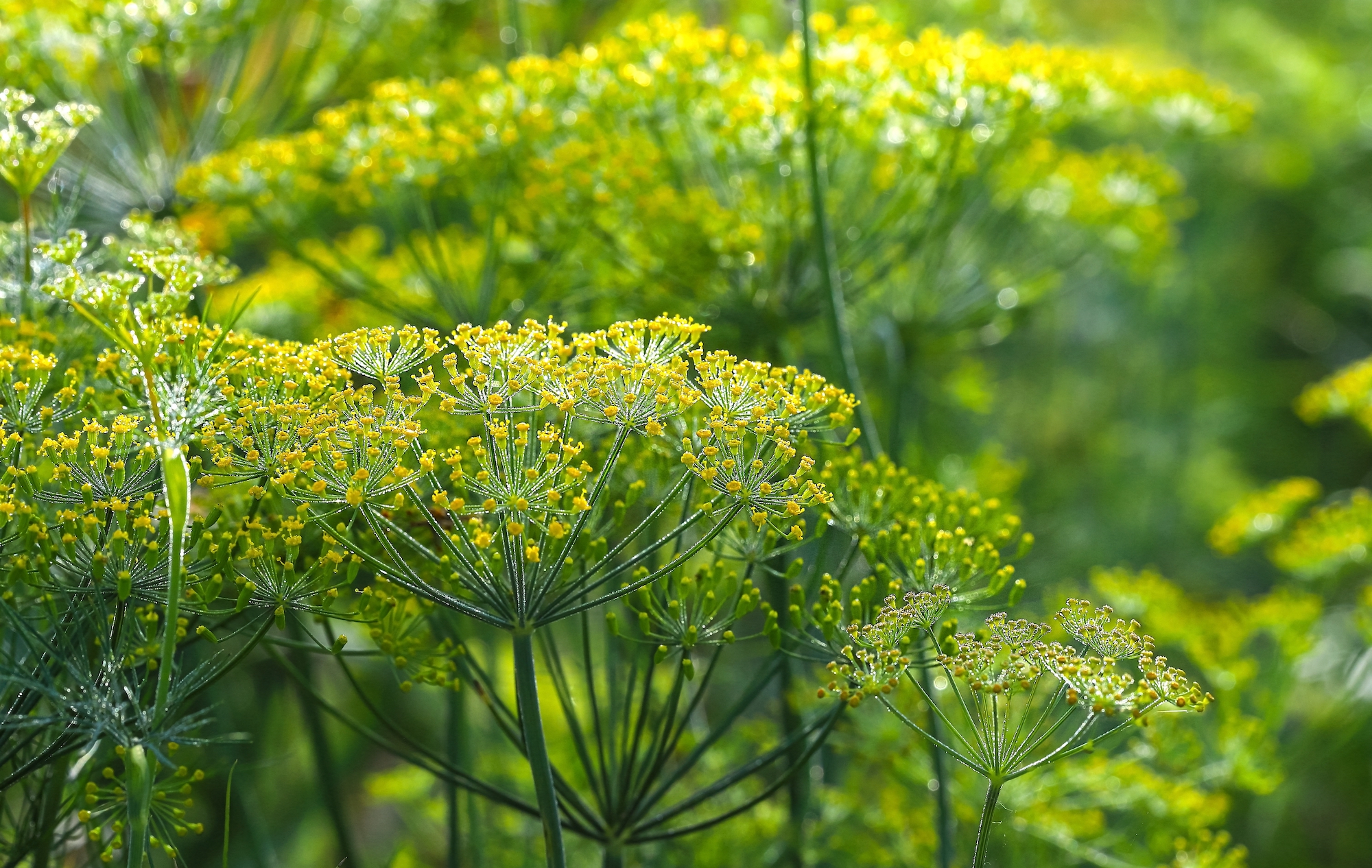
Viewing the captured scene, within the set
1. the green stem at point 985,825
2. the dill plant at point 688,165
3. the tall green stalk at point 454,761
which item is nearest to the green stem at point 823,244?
the dill plant at point 688,165

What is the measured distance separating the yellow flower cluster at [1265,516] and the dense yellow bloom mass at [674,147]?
143 cm

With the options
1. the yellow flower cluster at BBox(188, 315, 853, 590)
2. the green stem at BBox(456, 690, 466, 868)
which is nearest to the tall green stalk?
the green stem at BBox(456, 690, 466, 868)

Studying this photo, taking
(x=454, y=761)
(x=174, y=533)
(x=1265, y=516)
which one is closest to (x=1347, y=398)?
(x=1265, y=516)

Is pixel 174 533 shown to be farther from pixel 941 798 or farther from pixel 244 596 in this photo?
pixel 941 798

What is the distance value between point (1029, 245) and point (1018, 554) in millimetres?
2131

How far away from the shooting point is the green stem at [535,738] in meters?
1.83

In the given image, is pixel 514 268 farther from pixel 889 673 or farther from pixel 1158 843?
pixel 1158 843

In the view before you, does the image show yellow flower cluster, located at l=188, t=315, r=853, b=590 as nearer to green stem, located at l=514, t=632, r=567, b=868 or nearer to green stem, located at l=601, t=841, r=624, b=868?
A: green stem, located at l=514, t=632, r=567, b=868

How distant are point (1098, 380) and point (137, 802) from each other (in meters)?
7.04

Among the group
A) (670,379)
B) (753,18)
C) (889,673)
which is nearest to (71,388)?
(670,379)

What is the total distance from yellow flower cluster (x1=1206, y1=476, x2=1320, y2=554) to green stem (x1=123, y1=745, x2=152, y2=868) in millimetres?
3237

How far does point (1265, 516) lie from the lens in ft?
11.9

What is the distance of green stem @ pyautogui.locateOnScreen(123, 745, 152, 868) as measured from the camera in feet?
5.33

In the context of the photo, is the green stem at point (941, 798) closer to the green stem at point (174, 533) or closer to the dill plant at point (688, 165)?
the dill plant at point (688, 165)
